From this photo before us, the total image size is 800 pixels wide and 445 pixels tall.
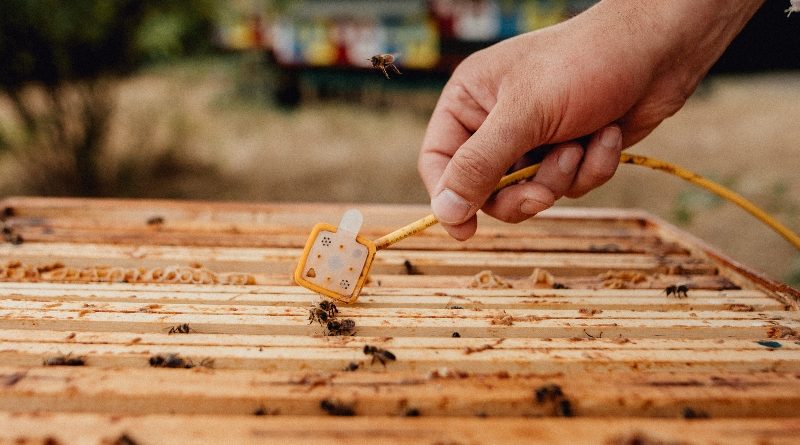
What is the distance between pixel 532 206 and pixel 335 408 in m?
1.32

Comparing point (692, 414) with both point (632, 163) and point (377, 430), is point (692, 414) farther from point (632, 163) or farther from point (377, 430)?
point (632, 163)

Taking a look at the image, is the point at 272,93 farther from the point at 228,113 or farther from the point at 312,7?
the point at 312,7

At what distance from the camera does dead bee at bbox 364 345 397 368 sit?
1.83 m

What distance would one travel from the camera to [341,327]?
203 cm

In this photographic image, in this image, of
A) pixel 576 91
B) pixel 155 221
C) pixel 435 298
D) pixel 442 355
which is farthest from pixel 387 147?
pixel 442 355

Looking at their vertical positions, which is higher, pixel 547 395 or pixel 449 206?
pixel 449 206

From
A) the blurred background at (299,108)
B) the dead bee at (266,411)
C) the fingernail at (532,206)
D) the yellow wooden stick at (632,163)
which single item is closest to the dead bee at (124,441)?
the dead bee at (266,411)

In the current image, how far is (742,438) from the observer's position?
1.52 metres

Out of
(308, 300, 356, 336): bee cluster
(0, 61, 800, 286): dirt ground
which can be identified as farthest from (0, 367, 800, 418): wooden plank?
(0, 61, 800, 286): dirt ground

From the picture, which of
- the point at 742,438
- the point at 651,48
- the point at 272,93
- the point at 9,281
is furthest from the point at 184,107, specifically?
the point at 742,438

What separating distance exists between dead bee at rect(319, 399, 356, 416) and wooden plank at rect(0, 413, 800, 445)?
1.1 inches

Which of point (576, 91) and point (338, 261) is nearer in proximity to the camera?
point (338, 261)

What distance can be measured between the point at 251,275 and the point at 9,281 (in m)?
1.02

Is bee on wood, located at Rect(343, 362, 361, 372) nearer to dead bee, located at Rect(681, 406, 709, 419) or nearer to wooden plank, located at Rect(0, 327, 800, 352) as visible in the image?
wooden plank, located at Rect(0, 327, 800, 352)
